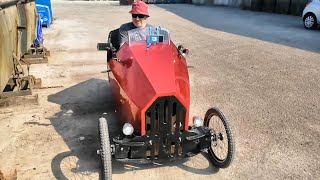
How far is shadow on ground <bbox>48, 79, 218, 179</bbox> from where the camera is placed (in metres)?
4.31

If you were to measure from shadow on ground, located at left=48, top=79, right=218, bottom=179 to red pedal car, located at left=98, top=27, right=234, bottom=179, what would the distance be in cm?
51

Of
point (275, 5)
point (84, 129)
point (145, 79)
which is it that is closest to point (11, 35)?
point (84, 129)

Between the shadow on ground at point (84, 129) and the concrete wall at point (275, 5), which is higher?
the concrete wall at point (275, 5)

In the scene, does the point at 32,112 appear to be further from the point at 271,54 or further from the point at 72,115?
the point at 271,54

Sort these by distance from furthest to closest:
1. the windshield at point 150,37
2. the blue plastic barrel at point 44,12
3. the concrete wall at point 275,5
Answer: the concrete wall at point 275,5, the blue plastic barrel at point 44,12, the windshield at point 150,37

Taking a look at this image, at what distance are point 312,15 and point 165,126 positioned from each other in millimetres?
14660

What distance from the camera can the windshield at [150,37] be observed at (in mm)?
4605

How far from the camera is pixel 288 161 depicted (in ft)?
14.9

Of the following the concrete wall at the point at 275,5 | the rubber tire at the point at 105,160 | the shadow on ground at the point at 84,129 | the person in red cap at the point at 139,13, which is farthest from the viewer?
the concrete wall at the point at 275,5

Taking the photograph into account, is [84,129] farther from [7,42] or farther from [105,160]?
[7,42]

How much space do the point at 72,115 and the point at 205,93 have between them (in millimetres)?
2937

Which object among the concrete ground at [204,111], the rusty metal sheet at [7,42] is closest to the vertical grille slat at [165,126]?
the concrete ground at [204,111]

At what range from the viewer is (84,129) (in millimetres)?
5418

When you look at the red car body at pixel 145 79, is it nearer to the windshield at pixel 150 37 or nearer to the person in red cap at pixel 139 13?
the windshield at pixel 150 37
